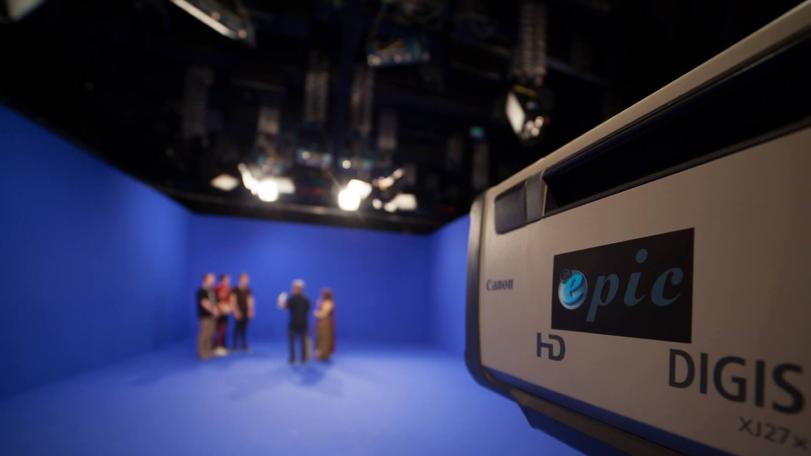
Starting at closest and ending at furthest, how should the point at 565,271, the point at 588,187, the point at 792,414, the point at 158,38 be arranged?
the point at 792,414 → the point at 565,271 → the point at 588,187 → the point at 158,38

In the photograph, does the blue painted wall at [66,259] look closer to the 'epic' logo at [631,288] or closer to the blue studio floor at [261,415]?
the blue studio floor at [261,415]

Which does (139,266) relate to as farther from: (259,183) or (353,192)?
(353,192)

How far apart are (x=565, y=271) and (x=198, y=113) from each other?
5.63 m

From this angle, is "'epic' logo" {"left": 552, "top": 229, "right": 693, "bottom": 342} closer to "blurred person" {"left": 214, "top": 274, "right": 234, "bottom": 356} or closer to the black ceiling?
the black ceiling

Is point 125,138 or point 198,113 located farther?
point 125,138

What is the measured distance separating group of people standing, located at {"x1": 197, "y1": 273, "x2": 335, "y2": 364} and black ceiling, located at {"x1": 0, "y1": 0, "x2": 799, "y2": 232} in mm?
2142

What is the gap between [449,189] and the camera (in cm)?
948

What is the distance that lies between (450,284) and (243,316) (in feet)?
13.4

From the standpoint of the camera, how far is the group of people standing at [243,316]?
645 cm

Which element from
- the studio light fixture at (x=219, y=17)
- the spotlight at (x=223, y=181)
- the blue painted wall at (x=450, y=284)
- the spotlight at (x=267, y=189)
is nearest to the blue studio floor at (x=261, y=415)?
the blue painted wall at (x=450, y=284)

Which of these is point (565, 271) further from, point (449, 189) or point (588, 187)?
point (449, 189)

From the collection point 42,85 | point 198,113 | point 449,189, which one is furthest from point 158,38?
point 449,189

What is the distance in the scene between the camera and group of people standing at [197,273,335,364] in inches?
254

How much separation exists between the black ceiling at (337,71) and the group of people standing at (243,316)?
214 centimetres
